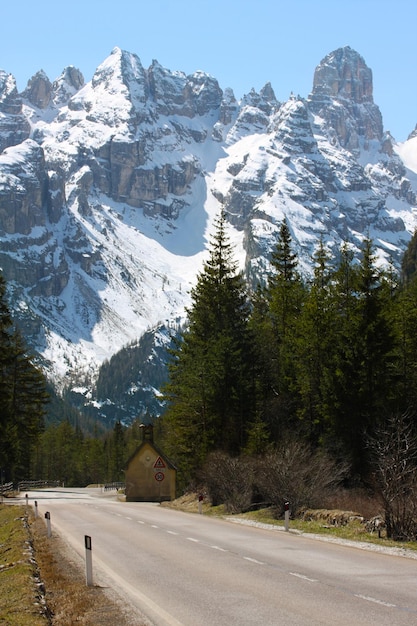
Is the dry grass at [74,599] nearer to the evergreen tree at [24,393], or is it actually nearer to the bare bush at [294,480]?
the bare bush at [294,480]

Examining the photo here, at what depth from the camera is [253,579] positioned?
13148mm

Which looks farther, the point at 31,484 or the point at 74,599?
the point at 31,484

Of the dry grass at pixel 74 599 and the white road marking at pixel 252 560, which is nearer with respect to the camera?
the dry grass at pixel 74 599

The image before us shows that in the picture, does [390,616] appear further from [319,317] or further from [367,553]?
[319,317]

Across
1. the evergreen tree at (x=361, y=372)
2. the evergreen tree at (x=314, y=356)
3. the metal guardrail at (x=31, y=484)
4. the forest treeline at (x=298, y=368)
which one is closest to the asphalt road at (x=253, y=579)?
the forest treeline at (x=298, y=368)

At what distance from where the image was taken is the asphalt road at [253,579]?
10.2 metres

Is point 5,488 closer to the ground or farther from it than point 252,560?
farther from it

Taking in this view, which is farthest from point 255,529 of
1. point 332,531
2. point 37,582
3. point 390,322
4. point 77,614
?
point 390,322

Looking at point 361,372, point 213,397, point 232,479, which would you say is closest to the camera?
point 232,479

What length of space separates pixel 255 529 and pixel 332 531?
9.94 feet

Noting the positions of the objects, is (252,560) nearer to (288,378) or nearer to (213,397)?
(213,397)

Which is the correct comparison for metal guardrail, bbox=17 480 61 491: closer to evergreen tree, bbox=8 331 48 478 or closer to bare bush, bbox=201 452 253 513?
evergreen tree, bbox=8 331 48 478

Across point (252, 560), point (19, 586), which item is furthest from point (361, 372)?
point (19, 586)

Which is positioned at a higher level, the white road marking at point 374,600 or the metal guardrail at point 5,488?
the metal guardrail at point 5,488
